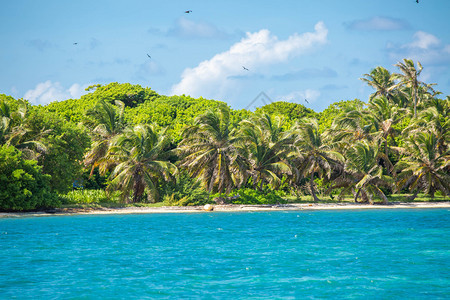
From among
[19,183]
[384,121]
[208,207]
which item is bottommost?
[208,207]

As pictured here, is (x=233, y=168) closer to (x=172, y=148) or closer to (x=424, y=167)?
(x=172, y=148)

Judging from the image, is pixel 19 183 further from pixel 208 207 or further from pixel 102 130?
pixel 208 207

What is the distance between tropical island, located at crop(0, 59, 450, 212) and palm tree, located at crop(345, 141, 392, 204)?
84mm

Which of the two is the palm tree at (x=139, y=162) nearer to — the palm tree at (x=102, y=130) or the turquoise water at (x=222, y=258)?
the palm tree at (x=102, y=130)

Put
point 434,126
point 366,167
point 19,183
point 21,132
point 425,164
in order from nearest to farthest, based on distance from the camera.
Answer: point 19,183 < point 21,132 < point 366,167 < point 425,164 < point 434,126

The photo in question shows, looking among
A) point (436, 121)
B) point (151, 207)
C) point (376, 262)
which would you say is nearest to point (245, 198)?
point (151, 207)

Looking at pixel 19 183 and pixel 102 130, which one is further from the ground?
pixel 102 130

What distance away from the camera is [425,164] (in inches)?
1880

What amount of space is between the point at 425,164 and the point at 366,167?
5.55 m

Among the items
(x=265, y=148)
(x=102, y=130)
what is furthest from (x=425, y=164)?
(x=102, y=130)

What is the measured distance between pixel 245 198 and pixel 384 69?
1220 inches

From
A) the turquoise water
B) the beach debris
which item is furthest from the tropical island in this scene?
the turquoise water

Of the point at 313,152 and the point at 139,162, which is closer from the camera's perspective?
the point at 139,162

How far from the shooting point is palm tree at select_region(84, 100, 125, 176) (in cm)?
4700
